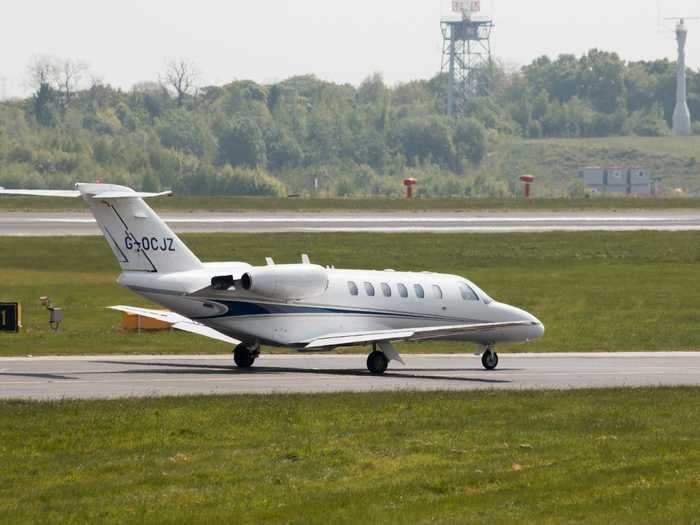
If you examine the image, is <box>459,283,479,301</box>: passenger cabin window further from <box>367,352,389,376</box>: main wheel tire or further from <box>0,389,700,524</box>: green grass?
<box>0,389,700,524</box>: green grass

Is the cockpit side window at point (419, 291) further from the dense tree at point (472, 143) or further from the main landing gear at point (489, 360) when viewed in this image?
the dense tree at point (472, 143)

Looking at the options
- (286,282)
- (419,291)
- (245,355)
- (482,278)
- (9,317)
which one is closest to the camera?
(286,282)

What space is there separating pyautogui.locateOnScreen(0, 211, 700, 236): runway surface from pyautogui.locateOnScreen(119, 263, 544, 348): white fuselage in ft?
129

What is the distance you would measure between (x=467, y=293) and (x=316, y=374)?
513cm

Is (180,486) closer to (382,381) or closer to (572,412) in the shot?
(572,412)

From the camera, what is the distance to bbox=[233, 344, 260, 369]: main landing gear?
37431mm

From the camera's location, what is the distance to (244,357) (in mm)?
37562

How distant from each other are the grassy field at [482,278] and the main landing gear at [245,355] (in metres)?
5.00

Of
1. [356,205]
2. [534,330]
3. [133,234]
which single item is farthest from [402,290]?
[356,205]

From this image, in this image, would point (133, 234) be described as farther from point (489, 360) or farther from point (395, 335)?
point (489, 360)

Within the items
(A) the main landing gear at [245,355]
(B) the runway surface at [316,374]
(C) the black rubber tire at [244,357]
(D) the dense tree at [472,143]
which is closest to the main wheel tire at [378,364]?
(B) the runway surface at [316,374]

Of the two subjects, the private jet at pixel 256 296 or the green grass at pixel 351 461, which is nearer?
the green grass at pixel 351 461

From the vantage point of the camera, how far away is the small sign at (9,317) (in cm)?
4544

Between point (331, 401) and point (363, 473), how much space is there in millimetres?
7803
